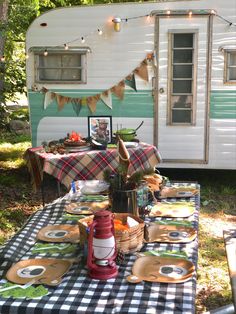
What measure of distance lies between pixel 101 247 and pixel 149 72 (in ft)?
16.1

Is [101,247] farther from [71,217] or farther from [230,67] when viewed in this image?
[230,67]

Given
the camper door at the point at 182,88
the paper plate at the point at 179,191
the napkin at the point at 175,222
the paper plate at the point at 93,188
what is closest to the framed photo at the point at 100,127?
the camper door at the point at 182,88

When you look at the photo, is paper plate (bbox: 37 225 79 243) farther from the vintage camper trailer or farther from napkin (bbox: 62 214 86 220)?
the vintage camper trailer

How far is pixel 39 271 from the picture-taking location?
2.29 m

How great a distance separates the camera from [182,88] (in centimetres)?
686

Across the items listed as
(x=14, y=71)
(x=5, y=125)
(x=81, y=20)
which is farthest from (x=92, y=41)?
(x=5, y=125)

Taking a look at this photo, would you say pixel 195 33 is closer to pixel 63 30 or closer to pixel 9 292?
pixel 63 30

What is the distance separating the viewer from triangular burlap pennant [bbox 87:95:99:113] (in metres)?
6.97

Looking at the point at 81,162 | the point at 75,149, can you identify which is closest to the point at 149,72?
the point at 75,149

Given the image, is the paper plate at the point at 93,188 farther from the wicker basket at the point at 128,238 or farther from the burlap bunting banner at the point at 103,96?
the burlap bunting banner at the point at 103,96

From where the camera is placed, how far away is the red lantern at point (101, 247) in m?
2.20

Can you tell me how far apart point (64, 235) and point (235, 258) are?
41.2 inches

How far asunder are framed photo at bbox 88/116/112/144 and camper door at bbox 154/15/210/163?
3.02 feet

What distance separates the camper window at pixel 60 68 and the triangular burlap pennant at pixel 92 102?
0.28 m
